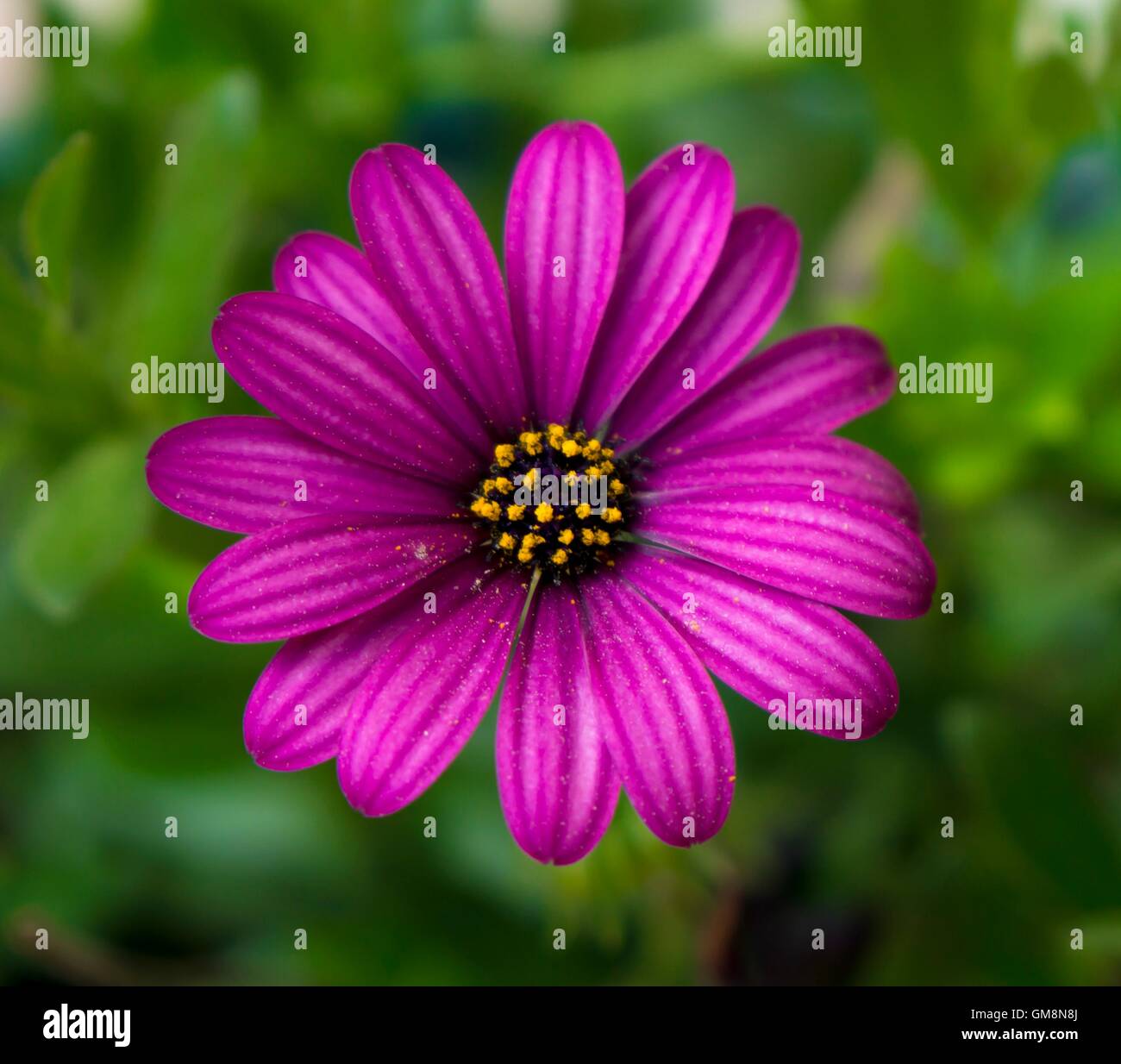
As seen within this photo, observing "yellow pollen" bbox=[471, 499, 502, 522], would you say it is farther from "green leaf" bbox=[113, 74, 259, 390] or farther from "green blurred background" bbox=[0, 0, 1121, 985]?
"green leaf" bbox=[113, 74, 259, 390]

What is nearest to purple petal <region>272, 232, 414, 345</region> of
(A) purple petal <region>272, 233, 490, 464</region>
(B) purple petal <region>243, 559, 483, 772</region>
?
(A) purple petal <region>272, 233, 490, 464</region>

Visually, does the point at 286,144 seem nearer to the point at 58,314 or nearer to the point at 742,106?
the point at 58,314

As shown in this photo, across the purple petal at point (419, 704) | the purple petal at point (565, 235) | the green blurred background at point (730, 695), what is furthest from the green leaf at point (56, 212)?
the purple petal at point (419, 704)

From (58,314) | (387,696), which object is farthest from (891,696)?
(58,314)

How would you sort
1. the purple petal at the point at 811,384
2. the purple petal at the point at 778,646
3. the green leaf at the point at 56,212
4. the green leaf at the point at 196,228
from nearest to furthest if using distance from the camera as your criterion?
the purple petal at the point at 778,646
the purple petal at the point at 811,384
the green leaf at the point at 56,212
the green leaf at the point at 196,228

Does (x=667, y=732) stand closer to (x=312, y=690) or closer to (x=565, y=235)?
(x=312, y=690)

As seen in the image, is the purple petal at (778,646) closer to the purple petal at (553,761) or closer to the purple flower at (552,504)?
the purple flower at (552,504)
